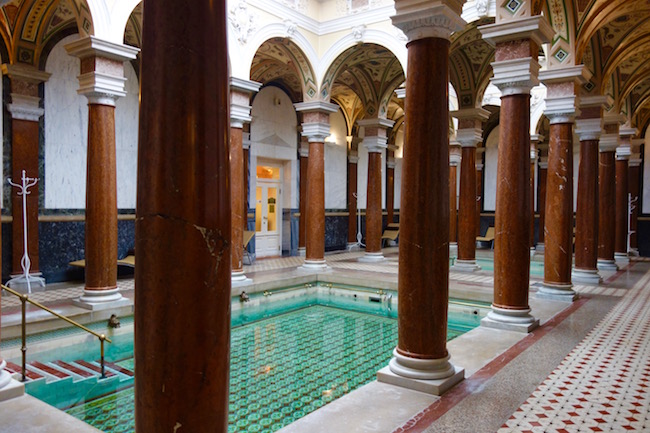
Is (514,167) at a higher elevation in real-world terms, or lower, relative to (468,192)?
higher

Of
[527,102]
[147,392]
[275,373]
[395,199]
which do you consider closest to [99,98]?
[275,373]

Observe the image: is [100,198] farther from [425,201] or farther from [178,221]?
[178,221]

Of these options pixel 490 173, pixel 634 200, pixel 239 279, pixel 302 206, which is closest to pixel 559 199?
pixel 239 279

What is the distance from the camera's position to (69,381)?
5680 mm

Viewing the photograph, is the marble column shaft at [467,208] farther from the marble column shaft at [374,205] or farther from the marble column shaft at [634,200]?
the marble column shaft at [634,200]

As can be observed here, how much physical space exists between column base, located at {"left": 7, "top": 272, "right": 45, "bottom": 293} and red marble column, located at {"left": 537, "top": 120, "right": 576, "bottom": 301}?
971 centimetres

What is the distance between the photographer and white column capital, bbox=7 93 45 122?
32.9 ft

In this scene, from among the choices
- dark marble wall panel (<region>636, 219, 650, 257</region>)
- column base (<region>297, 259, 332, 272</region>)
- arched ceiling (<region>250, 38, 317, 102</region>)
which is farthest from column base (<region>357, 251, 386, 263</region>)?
dark marble wall panel (<region>636, 219, 650, 257</region>)

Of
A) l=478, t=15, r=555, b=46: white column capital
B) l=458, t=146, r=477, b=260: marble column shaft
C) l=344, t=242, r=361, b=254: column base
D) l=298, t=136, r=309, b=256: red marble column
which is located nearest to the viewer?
l=478, t=15, r=555, b=46: white column capital

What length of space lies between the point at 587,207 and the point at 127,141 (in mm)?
10603

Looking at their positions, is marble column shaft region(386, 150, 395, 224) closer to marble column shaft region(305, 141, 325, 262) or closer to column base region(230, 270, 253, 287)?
marble column shaft region(305, 141, 325, 262)

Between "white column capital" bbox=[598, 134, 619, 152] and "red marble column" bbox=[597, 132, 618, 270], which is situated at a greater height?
"white column capital" bbox=[598, 134, 619, 152]

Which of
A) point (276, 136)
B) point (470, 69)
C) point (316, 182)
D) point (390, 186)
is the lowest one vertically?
point (316, 182)

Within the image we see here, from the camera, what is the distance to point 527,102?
6.59 m
